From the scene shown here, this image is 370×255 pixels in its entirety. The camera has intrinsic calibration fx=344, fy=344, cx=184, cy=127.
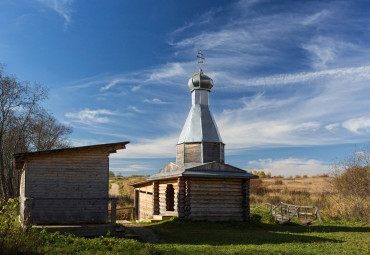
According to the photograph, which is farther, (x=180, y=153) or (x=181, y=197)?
(x=180, y=153)

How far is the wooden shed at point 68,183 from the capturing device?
15.0 meters

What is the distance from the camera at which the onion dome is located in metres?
26.0

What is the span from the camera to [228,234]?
655 inches

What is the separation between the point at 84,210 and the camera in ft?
50.5

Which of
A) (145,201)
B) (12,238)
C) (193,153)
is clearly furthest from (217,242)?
(145,201)

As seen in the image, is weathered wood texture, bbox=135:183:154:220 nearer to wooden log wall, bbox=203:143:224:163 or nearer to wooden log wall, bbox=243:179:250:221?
wooden log wall, bbox=203:143:224:163

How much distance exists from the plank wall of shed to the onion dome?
39.7 ft

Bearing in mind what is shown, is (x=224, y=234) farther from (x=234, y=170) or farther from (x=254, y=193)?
(x=254, y=193)

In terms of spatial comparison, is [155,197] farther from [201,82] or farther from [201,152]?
[201,82]

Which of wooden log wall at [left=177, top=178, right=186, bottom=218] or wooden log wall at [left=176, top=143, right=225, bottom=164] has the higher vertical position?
wooden log wall at [left=176, top=143, right=225, bottom=164]

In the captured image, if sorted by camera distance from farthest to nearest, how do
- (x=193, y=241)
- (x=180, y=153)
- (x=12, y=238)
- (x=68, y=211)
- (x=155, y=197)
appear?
(x=180, y=153) < (x=155, y=197) < (x=68, y=211) < (x=193, y=241) < (x=12, y=238)

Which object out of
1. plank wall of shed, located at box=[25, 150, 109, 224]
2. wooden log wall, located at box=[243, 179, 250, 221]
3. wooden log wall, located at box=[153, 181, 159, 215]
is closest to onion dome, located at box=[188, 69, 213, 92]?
wooden log wall, located at box=[153, 181, 159, 215]

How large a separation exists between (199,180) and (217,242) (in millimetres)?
6503

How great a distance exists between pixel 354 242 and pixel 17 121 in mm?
28433
